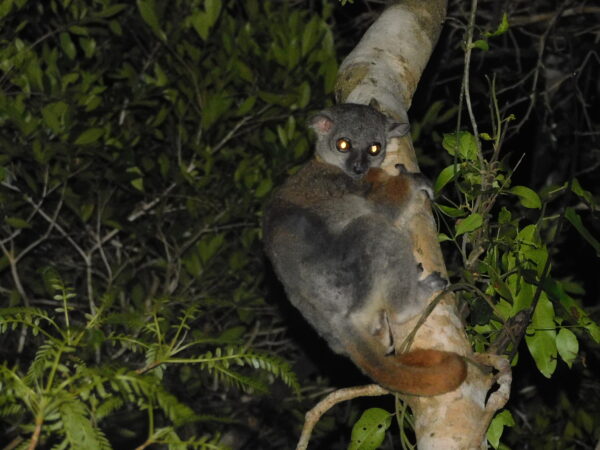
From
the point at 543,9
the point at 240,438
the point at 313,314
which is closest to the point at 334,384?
the point at 240,438

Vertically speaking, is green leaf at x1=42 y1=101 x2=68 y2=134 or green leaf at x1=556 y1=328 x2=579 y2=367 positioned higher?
green leaf at x1=42 y1=101 x2=68 y2=134

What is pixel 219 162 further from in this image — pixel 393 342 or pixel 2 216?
pixel 393 342

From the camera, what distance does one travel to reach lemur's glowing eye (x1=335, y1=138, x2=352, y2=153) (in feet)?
14.9

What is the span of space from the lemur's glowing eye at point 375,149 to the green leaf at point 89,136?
186 centimetres

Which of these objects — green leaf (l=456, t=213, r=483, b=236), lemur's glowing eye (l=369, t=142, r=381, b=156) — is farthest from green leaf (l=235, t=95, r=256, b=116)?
green leaf (l=456, t=213, r=483, b=236)

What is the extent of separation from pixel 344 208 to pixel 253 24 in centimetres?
252

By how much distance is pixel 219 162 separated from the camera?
19.7ft

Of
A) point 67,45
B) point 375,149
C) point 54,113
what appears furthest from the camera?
point 67,45

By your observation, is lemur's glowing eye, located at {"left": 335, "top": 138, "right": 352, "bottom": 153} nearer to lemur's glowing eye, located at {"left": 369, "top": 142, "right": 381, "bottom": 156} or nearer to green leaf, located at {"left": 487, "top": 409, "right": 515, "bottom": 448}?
lemur's glowing eye, located at {"left": 369, "top": 142, "right": 381, "bottom": 156}

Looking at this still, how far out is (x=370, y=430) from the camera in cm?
347

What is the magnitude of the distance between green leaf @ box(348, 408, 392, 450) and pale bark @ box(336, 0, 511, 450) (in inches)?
11.0

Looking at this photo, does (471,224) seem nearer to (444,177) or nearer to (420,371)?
(444,177)

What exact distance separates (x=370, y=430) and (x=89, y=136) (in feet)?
9.31

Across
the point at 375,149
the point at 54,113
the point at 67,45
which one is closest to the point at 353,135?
the point at 375,149
